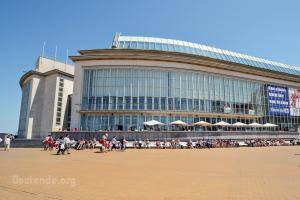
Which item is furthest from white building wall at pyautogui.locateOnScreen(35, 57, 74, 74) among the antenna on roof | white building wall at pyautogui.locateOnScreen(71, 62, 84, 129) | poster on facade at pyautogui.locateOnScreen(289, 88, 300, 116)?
poster on facade at pyautogui.locateOnScreen(289, 88, 300, 116)

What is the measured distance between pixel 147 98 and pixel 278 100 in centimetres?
3369

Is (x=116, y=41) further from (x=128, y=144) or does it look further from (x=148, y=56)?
(x=128, y=144)

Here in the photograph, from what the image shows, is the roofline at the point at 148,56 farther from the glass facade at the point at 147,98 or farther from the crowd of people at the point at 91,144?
the crowd of people at the point at 91,144

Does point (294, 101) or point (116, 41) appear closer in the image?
point (116, 41)

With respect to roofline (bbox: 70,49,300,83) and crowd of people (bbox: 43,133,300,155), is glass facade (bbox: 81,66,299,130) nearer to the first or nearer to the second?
roofline (bbox: 70,49,300,83)

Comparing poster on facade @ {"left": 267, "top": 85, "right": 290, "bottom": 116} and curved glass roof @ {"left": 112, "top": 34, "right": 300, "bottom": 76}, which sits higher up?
curved glass roof @ {"left": 112, "top": 34, "right": 300, "bottom": 76}

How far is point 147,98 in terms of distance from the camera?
40.5 m

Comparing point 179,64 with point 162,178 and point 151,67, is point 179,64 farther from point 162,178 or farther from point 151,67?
point 162,178

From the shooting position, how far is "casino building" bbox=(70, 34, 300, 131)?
3956 cm

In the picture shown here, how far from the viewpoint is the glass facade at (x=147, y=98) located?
129 feet

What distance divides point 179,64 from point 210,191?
3754 centimetres

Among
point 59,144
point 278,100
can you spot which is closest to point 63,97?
→ point 59,144

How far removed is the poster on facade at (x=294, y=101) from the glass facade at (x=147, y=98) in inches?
726

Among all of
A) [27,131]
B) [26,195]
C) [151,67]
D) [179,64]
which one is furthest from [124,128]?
[26,195]
